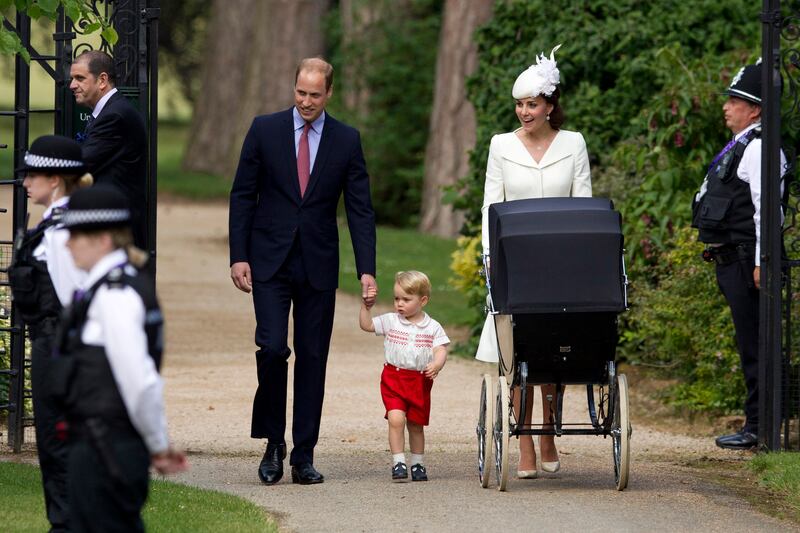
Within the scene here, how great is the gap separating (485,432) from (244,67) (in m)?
30.2

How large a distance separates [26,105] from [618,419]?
11.8 ft

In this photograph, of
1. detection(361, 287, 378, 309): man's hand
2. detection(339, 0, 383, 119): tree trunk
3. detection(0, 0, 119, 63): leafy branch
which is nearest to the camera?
detection(0, 0, 119, 63): leafy branch

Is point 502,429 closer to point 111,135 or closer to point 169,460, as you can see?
point 111,135

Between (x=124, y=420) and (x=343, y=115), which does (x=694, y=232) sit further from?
(x=343, y=115)

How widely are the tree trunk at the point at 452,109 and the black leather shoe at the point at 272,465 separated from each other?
1388 cm

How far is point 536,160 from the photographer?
756 cm

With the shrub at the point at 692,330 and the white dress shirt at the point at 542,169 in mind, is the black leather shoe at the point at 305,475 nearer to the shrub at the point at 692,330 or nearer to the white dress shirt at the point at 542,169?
the white dress shirt at the point at 542,169

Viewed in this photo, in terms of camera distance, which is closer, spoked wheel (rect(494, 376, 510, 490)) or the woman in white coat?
spoked wheel (rect(494, 376, 510, 490))

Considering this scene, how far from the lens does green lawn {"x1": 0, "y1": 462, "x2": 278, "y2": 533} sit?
6277 mm

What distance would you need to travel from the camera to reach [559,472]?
7.93m

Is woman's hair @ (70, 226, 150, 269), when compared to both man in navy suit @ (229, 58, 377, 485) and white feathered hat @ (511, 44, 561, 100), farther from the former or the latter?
white feathered hat @ (511, 44, 561, 100)

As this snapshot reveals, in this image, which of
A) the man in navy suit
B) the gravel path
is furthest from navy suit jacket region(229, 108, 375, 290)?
the gravel path

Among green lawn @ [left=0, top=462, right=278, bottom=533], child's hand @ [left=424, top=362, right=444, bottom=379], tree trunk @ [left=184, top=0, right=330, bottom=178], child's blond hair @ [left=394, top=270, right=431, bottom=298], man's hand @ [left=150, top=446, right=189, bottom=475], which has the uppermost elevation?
tree trunk @ [left=184, top=0, right=330, bottom=178]

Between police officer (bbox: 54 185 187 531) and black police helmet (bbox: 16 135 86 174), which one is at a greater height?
black police helmet (bbox: 16 135 86 174)
